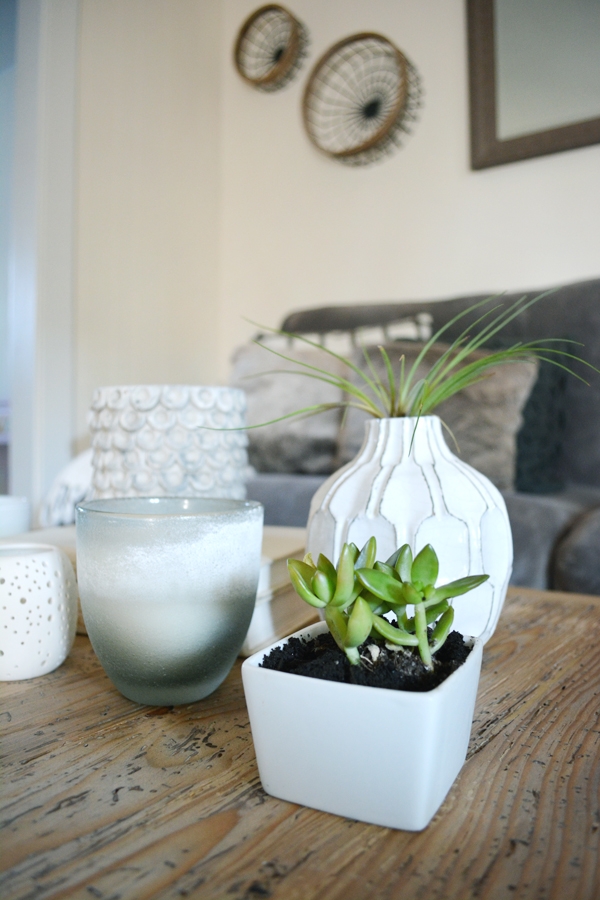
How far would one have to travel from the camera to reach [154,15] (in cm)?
230

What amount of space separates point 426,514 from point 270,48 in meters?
2.66

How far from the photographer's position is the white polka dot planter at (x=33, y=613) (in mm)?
449

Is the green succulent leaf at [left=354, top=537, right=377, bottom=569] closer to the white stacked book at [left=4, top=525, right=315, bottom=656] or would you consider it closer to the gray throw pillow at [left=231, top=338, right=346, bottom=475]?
the white stacked book at [left=4, top=525, right=315, bottom=656]

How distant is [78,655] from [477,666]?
34 centimetres

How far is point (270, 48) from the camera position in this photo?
2.51 metres

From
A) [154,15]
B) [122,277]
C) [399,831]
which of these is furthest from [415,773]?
[154,15]

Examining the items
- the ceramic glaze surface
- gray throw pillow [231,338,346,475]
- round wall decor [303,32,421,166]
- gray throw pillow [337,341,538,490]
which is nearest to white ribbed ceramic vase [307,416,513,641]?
the ceramic glaze surface

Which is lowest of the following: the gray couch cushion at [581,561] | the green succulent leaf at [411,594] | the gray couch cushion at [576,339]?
the gray couch cushion at [581,561]

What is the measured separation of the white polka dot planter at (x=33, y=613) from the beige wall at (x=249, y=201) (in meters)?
1.57

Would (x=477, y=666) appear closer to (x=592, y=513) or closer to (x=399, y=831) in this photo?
(x=399, y=831)

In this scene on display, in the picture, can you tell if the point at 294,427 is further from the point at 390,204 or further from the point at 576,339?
the point at 390,204

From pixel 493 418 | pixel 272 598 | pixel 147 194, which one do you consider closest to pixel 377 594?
pixel 272 598

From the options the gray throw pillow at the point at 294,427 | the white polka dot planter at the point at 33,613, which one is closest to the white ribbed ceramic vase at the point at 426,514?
the white polka dot planter at the point at 33,613

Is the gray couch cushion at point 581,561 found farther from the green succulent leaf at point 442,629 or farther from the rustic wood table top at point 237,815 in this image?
the green succulent leaf at point 442,629
